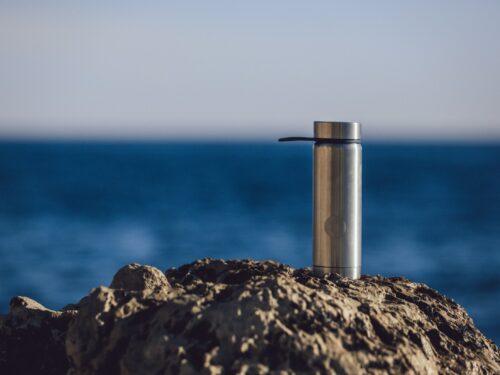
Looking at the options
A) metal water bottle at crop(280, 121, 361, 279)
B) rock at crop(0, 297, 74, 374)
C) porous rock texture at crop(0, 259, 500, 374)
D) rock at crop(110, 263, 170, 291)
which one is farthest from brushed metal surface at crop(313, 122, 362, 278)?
rock at crop(0, 297, 74, 374)

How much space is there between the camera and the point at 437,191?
53656 millimetres

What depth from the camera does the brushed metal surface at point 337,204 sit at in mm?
4598

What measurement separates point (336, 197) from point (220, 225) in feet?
107

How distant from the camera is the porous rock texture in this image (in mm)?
3428

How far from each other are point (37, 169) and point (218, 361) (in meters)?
67.9

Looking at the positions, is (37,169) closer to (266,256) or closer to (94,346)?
(266,256)

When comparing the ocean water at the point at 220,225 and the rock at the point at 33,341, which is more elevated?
the rock at the point at 33,341

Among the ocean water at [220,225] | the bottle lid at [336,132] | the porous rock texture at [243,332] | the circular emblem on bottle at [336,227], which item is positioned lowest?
the ocean water at [220,225]

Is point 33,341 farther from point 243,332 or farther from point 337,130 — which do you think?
point 337,130

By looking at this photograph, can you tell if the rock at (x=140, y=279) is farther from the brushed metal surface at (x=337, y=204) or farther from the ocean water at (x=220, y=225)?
the ocean water at (x=220, y=225)

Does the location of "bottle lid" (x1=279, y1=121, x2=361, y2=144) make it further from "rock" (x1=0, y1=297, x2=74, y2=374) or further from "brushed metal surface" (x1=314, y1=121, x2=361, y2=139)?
"rock" (x1=0, y1=297, x2=74, y2=374)

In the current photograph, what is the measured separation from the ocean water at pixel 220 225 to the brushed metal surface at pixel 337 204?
13454 millimetres

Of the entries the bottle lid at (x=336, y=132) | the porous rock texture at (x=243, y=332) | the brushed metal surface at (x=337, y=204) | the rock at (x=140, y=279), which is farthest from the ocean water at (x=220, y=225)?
the rock at (x=140, y=279)

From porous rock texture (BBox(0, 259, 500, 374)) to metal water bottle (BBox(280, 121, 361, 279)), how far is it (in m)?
0.26
